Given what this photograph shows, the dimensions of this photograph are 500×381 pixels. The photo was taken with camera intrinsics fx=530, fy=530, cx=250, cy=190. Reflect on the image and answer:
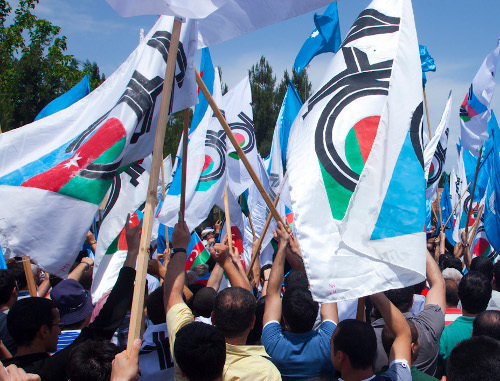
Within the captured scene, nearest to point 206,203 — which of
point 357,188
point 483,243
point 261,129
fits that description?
point 357,188

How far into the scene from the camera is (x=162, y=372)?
3.05 meters

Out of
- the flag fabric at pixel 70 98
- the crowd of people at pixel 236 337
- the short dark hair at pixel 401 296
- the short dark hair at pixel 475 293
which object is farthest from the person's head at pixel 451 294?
the flag fabric at pixel 70 98

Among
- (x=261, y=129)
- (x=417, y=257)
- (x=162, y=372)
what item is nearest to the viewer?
(x=417, y=257)

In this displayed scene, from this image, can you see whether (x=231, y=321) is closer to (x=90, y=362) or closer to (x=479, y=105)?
(x=90, y=362)

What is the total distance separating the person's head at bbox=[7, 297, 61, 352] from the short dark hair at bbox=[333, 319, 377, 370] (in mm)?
1640

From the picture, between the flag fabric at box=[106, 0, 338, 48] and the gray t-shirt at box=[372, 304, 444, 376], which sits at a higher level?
the flag fabric at box=[106, 0, 338, 48]

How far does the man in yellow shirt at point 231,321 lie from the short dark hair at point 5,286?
5.36ft

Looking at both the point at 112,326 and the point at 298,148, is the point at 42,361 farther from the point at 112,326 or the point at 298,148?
the point at 298,148

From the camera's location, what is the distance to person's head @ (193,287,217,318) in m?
4.20

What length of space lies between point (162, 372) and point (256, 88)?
34866mm

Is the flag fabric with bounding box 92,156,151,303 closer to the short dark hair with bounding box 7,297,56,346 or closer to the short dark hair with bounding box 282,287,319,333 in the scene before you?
the short dark hair with bounding box 7,297,56,346

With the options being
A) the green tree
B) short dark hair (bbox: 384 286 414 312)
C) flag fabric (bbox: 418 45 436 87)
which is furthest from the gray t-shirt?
the green tree

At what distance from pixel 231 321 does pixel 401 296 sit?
1.41 metres

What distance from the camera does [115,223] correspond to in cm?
456
